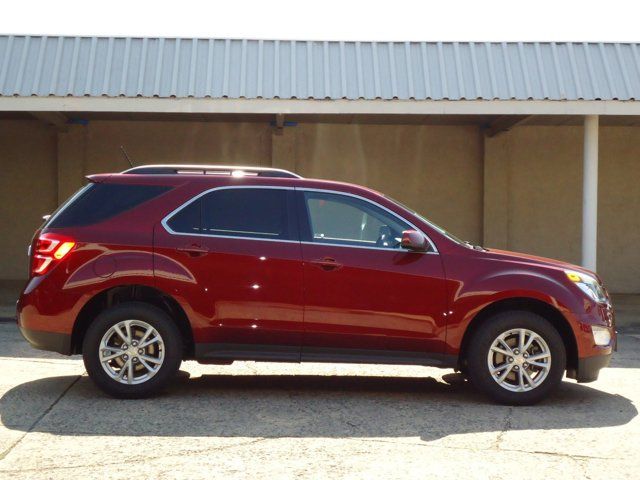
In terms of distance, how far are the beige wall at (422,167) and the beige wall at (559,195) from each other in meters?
0.02

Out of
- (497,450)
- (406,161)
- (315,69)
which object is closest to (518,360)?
(497,450)

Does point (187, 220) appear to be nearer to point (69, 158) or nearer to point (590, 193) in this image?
point (590, 193)

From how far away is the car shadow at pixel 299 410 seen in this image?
628cm

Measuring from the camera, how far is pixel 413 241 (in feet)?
23.4

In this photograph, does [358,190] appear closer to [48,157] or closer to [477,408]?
[477,408]

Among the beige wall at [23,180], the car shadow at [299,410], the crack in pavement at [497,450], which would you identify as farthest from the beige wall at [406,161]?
the crack in pavement at [497,450]

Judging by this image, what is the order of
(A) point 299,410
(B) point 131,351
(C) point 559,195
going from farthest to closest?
(C) point 559,195
(B) point 131,351
(A) point 299,410

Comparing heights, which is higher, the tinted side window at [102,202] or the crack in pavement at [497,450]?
the tinted side window at [102,202]

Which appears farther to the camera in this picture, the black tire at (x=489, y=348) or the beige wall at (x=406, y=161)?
the beige wall at (x=406, y=161)

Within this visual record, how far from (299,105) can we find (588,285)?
6.35m

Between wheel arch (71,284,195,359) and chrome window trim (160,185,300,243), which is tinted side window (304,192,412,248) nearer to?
chrome window trim (160,185,300,243)

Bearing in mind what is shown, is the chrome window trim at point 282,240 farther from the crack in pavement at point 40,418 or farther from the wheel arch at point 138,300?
the crack in pavement at point 40,418

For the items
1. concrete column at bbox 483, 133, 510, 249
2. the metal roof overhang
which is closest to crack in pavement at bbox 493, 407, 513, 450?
the metal roof overhang

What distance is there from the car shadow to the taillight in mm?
1052
